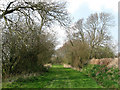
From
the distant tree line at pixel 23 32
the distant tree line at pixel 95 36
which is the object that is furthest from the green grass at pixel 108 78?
the distant tree line at pixel 95 36

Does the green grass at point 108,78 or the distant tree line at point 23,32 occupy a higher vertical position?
the distant tree line at point 23,32

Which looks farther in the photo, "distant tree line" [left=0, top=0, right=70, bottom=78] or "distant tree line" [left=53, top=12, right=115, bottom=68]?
"distant tree line" [left=53, top=12, right=115, bottom=68]

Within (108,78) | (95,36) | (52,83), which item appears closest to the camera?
(52,83)

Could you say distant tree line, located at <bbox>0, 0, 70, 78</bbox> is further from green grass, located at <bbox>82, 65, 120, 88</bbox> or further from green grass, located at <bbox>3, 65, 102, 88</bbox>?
green grass, located at <bbox>82, 65, 120, 88</bbox>

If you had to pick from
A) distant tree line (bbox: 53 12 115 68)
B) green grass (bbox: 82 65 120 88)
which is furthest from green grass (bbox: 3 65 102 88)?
distant tree line (bbox: 53 12 115 68)

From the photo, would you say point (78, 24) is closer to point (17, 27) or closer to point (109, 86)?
point (17, 27)

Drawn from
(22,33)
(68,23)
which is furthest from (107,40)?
(22,33)

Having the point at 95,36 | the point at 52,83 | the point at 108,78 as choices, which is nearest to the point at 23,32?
the point at 52,83

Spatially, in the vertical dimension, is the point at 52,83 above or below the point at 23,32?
below

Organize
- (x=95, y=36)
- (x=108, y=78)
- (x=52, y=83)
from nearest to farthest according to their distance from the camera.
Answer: (x=52, y=83)
(x=108, y=78)
(x=95, y=36)

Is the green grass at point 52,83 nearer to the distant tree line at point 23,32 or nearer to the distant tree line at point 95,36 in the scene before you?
the distant tree line at point 23,32

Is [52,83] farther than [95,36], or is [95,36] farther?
[95,36]

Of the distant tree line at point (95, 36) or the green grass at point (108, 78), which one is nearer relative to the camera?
the green grass at point (108, 78)

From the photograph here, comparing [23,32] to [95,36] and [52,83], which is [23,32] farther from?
[95,36]
